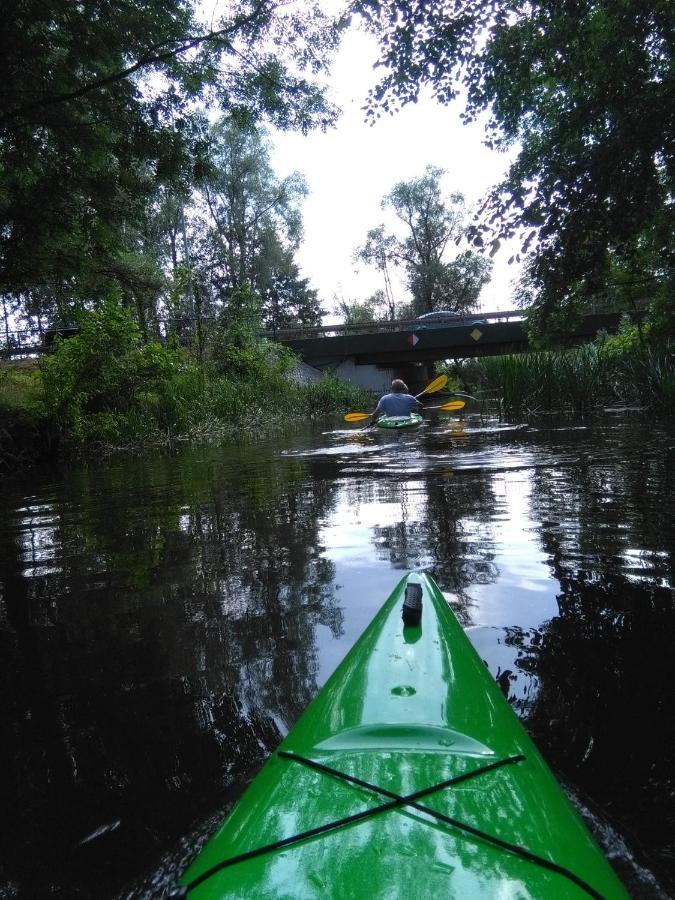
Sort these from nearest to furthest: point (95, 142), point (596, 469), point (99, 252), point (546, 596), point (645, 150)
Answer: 1. point (546, 596)
2. point (645, 150)
3. point (596, 469)
4. point (95, 142)
5. point (99, 252)

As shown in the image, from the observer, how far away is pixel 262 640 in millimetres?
2508

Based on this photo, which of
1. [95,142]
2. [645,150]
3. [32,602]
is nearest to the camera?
[32,602]

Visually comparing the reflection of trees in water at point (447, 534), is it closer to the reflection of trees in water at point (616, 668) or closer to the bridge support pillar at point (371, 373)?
the reflection of trees in water at point (616, 668)

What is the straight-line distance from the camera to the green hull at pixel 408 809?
0.89 m

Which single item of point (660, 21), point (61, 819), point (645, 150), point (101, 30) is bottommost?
point (61, 819)

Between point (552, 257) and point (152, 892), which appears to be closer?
point (152, 892)

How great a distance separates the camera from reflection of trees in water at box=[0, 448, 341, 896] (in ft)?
5.02

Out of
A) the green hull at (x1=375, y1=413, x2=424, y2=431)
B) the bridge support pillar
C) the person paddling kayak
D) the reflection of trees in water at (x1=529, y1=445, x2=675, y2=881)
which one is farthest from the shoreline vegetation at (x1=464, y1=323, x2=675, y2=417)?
the bridge support pillar

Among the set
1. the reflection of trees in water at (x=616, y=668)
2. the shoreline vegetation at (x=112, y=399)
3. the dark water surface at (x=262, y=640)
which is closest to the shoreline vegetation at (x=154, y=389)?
the shoreline vegetation at (x=112, y=399)

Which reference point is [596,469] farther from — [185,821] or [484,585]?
[185,821]

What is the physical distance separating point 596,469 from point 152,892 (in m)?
5.63

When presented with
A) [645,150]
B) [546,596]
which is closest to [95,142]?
[645,150]

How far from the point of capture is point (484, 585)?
2.93m

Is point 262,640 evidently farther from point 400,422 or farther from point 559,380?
point 559,380
